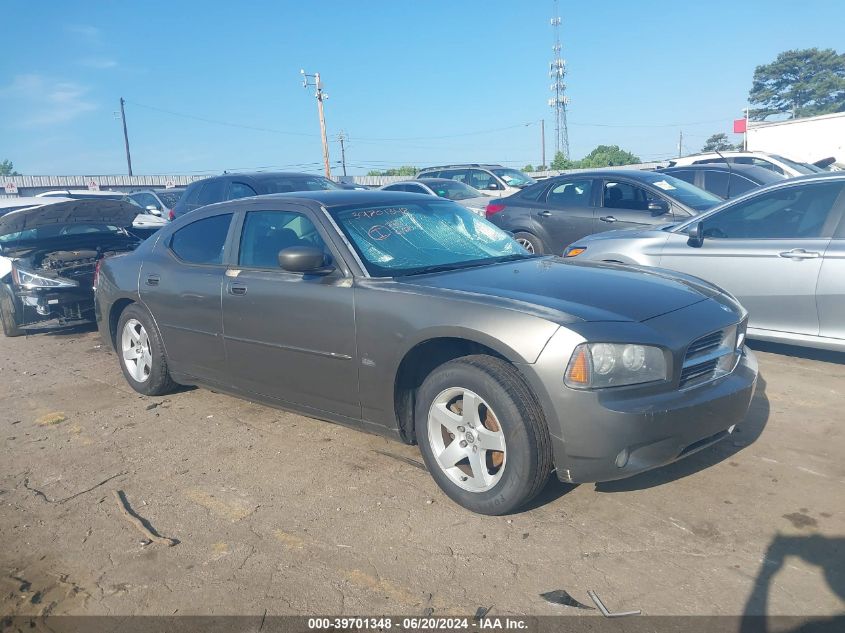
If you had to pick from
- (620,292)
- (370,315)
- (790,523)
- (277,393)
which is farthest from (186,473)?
(790,523)

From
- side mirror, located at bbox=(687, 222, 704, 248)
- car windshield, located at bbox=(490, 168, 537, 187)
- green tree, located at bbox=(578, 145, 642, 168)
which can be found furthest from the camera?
green tree, located at bbox=(578, 145, 642, 168)

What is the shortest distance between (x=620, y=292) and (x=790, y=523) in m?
1.33

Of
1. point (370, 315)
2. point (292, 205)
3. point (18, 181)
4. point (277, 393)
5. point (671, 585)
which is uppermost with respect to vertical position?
point (18, 181)

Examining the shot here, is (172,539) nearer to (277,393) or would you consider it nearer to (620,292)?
(277,393)

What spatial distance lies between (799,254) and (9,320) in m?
8.26

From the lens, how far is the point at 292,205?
452 cm

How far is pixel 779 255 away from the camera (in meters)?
5.43

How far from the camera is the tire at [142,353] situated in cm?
538

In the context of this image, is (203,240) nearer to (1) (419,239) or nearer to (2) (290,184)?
(1) (419,239)

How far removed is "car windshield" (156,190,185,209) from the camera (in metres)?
17.2

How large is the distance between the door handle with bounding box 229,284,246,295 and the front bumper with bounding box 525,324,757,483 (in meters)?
2.18

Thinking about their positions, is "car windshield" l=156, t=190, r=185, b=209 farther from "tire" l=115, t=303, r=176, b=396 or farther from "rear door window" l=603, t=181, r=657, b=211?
"tire" l=115, t=303, r=176, b=396

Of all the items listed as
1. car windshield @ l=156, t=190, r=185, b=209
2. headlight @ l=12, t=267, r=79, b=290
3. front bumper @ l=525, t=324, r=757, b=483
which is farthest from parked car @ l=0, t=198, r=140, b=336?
car windshield @ l=156, t=190, r=185, b=209

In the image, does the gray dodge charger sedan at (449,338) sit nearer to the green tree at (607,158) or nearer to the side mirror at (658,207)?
the side mirror at (658,207)
